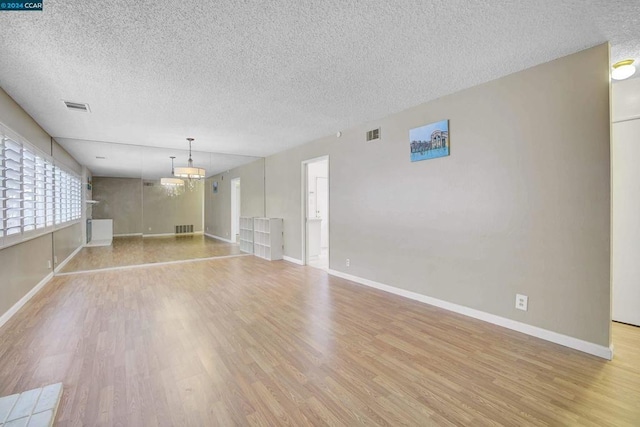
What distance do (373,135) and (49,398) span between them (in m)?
4.35

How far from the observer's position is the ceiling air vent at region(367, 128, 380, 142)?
14.2 ft

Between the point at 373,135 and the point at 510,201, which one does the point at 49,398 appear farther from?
the point at 373,135

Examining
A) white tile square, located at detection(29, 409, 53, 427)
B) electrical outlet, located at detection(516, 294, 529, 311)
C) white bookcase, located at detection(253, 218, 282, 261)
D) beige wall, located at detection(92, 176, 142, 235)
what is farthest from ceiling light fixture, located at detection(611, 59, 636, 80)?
beige wall, located at detection(92, 176, 142, 235)

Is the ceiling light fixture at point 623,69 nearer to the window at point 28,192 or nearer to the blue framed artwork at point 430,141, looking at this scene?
the blue framed artwork at point 430,141

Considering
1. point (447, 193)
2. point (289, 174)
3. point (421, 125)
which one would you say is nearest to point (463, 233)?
point (447, 193)

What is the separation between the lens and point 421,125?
3.71 m

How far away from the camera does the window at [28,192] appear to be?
2998 mm

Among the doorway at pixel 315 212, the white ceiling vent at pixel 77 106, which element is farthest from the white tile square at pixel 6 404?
the doorway at pixel 315 212

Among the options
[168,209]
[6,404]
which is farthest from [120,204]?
[6,404]

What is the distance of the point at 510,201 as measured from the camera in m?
2.89

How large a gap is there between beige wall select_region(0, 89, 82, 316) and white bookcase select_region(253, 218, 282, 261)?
380 cm

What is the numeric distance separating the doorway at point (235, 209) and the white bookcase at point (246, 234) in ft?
0.92

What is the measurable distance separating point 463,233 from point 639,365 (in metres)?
1.66

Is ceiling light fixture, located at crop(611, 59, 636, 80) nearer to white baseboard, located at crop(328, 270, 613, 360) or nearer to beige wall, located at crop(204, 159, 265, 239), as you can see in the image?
white baseboard, located at crop(328, 270, 613, 360)
